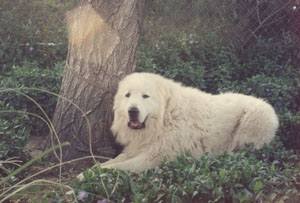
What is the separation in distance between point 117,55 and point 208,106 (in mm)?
1179

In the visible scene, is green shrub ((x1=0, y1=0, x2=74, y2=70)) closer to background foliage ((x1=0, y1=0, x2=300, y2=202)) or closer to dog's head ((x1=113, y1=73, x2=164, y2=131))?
background foliage ((x1=0, y1=0, x2=300, y2=202))

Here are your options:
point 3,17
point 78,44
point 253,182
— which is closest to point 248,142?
point 253,182

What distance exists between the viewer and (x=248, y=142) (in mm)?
4199

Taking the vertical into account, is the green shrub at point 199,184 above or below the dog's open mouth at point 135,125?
below

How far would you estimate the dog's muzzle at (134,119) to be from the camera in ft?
12.3

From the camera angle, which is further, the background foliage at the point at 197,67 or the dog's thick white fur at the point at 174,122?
the dog's thick white fur at the point at 174,122

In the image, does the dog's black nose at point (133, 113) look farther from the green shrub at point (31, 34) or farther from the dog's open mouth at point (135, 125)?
the green shrub at point (31, 34)

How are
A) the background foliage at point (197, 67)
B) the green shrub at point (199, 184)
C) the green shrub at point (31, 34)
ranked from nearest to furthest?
the green shrub at point (199, 184) → the background foliage at point (197, 67) → the green shrub at point (31, 34)

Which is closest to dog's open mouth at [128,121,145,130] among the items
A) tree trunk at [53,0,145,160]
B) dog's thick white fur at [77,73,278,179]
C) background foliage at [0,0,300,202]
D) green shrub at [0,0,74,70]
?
dog's thick white fur at [77,73,278,179]

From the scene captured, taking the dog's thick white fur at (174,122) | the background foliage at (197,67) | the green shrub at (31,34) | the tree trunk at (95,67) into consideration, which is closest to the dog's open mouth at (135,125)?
the dog's thick white fur at (174,122)

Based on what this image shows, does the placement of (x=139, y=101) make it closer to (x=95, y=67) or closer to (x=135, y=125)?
(x=135, y=125)

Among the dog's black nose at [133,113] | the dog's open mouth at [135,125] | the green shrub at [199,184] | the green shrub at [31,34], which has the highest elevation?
the green shrub at [31,34]

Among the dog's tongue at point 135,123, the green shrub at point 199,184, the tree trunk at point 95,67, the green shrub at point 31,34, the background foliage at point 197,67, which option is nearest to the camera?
the green shrub at point 199,184

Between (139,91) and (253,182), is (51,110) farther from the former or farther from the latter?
(253,182)
